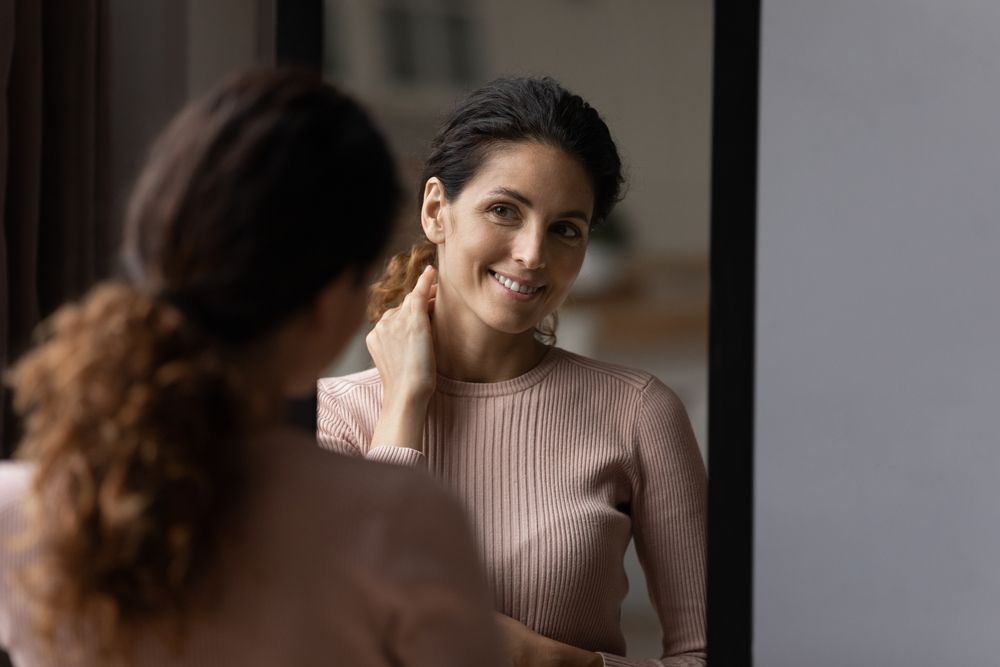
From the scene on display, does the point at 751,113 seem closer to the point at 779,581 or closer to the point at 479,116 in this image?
the point at 479,116

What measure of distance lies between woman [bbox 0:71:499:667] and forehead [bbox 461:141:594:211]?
0.49 meters

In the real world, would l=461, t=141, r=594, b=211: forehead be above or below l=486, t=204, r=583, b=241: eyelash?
above

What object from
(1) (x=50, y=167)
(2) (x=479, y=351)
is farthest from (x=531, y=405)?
(1) (x=50, y=167)

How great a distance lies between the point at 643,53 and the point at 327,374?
0.51 meters

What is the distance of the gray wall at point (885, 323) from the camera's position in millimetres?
1373

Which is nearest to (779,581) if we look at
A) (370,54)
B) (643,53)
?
(643,53)

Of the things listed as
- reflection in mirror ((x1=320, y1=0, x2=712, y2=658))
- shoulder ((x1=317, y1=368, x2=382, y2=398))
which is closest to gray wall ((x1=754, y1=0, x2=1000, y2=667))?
reflection in mirror ((x1=320, y1=0, x2=712, y2=658))

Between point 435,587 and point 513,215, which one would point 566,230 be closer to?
point 513,215

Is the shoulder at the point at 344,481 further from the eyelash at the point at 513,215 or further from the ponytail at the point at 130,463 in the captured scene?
the eyelash at the point at 513,215

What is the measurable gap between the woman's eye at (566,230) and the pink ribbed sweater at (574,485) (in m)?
0.15

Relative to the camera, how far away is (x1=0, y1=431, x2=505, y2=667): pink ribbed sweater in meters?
0.64

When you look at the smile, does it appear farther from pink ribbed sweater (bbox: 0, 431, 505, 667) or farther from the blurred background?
pink ribbed sweater (bbox: 0, 431, 505, 667)

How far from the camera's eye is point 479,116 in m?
1.20

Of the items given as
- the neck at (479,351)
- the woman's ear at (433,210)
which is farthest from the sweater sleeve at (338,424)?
the woman's ear at (433,210)
